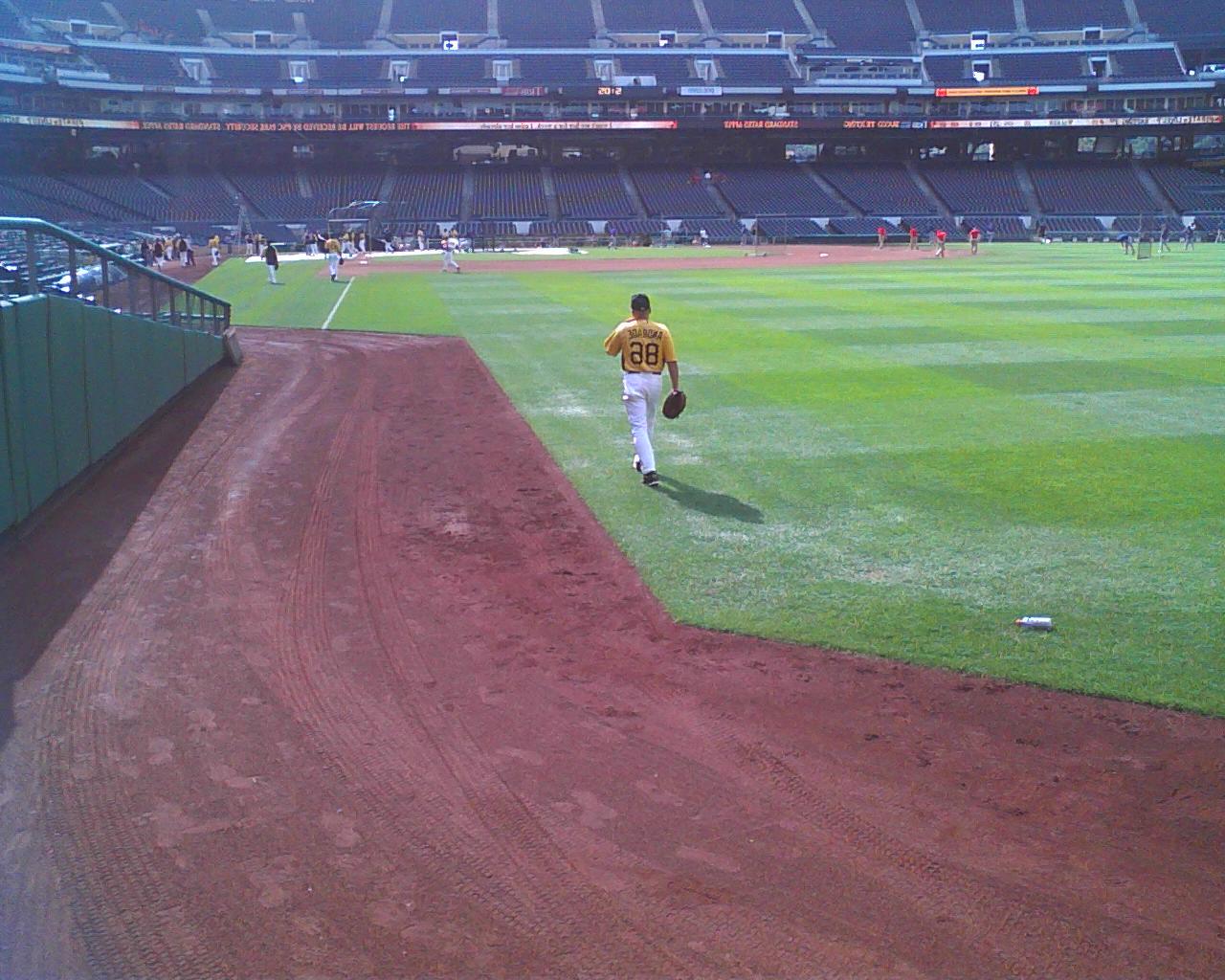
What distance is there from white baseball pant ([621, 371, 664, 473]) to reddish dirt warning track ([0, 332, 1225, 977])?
7.40ft

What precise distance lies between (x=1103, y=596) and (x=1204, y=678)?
1383mm

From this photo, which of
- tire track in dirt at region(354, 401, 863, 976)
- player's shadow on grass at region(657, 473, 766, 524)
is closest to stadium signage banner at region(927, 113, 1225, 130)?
player's shadow on grass at region(657, 473, 766, 524)

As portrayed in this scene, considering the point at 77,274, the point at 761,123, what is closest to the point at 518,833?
the point at 77,274

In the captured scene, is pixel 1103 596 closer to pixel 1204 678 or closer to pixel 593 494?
pixel 1204 678

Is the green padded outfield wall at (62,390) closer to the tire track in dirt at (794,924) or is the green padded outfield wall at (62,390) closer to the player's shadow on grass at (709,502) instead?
the player's shadow on grass at (709,502)

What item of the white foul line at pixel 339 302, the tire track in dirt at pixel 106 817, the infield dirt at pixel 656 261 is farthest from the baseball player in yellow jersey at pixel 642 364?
the infield dirt at pixel 656 261

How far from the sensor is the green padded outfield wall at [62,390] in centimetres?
911

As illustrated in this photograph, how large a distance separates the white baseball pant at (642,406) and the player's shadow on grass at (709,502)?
302 millimetres

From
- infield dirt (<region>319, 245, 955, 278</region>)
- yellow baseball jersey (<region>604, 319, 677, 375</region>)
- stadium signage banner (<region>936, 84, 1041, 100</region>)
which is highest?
stadium signage banner (<region>936, 84, 1041, 100</region>)

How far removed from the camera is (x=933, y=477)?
11.2 m

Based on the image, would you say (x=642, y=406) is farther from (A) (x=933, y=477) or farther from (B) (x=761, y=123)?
(B) (x=761, y=123)

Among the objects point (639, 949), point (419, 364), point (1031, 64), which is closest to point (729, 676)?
point (639, 949)

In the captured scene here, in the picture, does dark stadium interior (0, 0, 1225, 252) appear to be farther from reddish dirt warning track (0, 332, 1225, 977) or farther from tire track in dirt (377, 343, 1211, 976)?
tire track in dirt (377, 343, 1211, 976)

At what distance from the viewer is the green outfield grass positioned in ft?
24.6
